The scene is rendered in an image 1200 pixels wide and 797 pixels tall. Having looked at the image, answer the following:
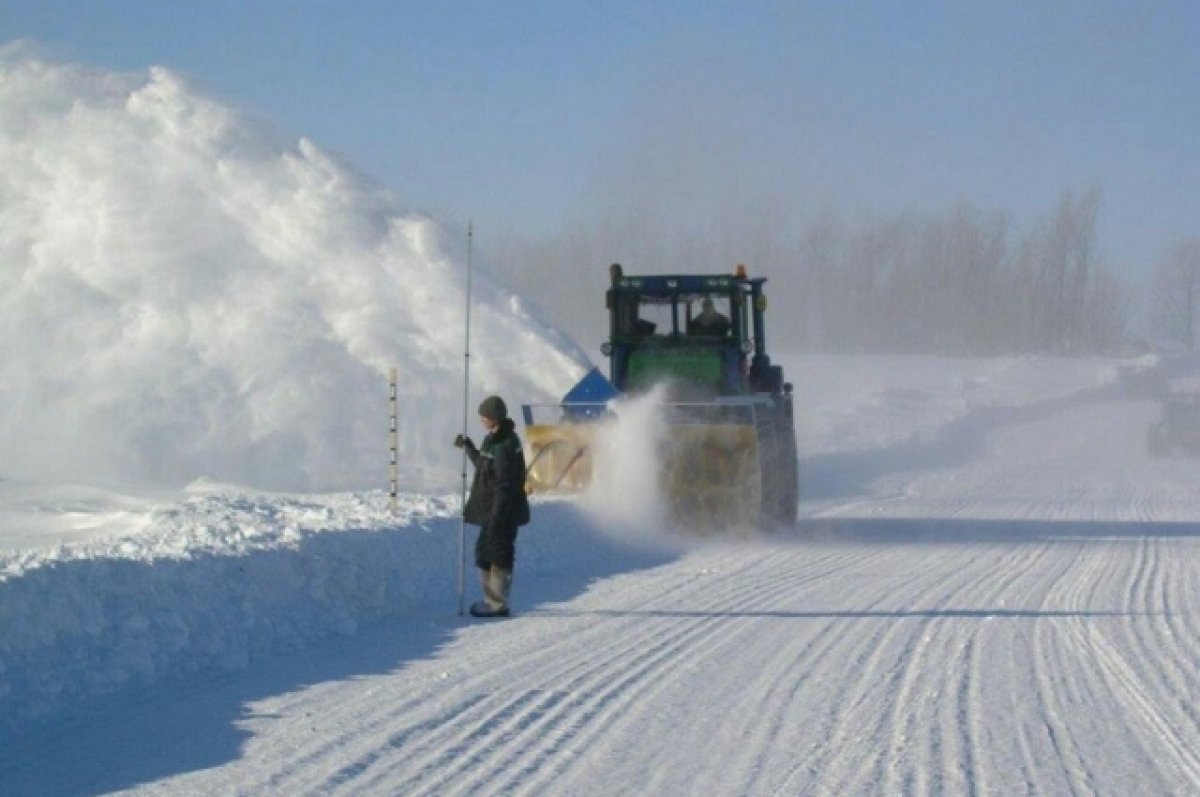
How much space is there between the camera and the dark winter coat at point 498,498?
11.2 meters

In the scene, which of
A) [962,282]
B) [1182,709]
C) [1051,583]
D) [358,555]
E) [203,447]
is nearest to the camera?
[1182,709]

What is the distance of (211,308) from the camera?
26609mm

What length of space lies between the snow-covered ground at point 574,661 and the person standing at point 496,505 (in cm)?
35

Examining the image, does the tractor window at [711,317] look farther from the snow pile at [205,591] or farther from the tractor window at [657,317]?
the snow pile at [205,591]

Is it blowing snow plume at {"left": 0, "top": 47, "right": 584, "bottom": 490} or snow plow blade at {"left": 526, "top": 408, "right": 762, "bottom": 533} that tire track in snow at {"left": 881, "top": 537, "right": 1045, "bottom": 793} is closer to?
snow plow blade at {"left": 526, "top": 408, "right": 762, "bottom": 533}

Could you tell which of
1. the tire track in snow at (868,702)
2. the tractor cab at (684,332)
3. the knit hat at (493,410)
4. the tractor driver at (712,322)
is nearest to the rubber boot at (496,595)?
the knit hat at (493,410)

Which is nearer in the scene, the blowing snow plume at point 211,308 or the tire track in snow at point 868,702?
the tire track in snow at point 868,702

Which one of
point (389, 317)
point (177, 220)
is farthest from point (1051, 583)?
point (177, 220)

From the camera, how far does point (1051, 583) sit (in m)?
13.4

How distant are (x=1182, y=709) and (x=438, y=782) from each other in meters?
3.94

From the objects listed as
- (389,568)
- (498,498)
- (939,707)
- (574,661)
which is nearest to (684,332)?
(389,568)

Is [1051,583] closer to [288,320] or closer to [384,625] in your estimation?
[384,625]

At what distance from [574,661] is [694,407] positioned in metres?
9.43

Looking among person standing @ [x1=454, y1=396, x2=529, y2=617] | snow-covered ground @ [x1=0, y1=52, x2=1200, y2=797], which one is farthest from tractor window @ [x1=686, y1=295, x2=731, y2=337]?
person standing @ [x1=454, y1=396, x2=529, y2=617]
